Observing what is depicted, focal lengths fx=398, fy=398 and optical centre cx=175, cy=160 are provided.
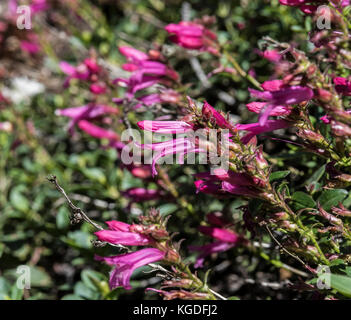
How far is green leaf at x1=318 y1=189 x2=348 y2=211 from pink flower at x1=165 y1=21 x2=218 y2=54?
1.04m

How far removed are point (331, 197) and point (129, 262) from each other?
0.77 metres

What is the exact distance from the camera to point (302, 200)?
1.47 m

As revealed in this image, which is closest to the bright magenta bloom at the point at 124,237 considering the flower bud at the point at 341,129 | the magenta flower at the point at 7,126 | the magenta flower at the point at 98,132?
the flower bud at the point at 341,129

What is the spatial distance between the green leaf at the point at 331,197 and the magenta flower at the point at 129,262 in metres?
0.63

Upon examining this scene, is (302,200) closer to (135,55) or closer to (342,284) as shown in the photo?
(342,284)

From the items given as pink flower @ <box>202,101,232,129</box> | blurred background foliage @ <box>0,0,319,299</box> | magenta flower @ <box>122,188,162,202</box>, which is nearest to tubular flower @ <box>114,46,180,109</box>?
blurred background foliage @ <box>0,0,319,299</box>

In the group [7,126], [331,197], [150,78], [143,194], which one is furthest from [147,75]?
[7,126]

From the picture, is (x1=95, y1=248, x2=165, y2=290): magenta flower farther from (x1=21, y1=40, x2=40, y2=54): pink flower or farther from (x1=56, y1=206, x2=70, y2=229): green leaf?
(x1=21, y1=40, x2=40, y2=54): pink flower

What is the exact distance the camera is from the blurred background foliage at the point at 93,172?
7.24 ft

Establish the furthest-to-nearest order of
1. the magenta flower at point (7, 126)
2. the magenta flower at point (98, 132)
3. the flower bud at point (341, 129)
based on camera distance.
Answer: the magenta flower at point (7, 126), the magenta flower at point (98, 132), the flower bud at point (341, 129)

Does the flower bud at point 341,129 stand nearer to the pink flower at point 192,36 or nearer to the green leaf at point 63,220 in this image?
the pink flower at point 192,36
